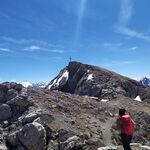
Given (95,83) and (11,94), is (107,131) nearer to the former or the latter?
(11,94)

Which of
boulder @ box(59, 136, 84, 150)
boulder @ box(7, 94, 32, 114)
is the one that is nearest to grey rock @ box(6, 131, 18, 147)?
boulder @ box(59, 136, 84, 150)

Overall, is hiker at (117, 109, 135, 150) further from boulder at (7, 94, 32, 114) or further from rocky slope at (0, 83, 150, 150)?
boulder at (7, 94, 32, 114)

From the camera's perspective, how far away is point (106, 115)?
62.8m

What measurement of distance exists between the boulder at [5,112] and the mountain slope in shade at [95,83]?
132 ft

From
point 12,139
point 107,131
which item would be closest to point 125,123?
point 12,139

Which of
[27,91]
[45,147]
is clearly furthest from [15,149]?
[27,91]

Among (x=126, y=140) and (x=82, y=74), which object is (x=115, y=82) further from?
(x=126, y=140)

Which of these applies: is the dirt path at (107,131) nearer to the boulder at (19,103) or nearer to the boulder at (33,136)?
the boulder at (33,136)

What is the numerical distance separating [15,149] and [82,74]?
77091mm

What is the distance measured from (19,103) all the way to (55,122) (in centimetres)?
864

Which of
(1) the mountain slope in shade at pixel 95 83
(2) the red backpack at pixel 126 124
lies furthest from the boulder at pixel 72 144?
(1) the mountain slope in shade at pixel 95 83

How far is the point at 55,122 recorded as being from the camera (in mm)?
50469

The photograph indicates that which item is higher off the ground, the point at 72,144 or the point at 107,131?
the point at 107,131

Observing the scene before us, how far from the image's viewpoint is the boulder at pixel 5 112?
176ft
